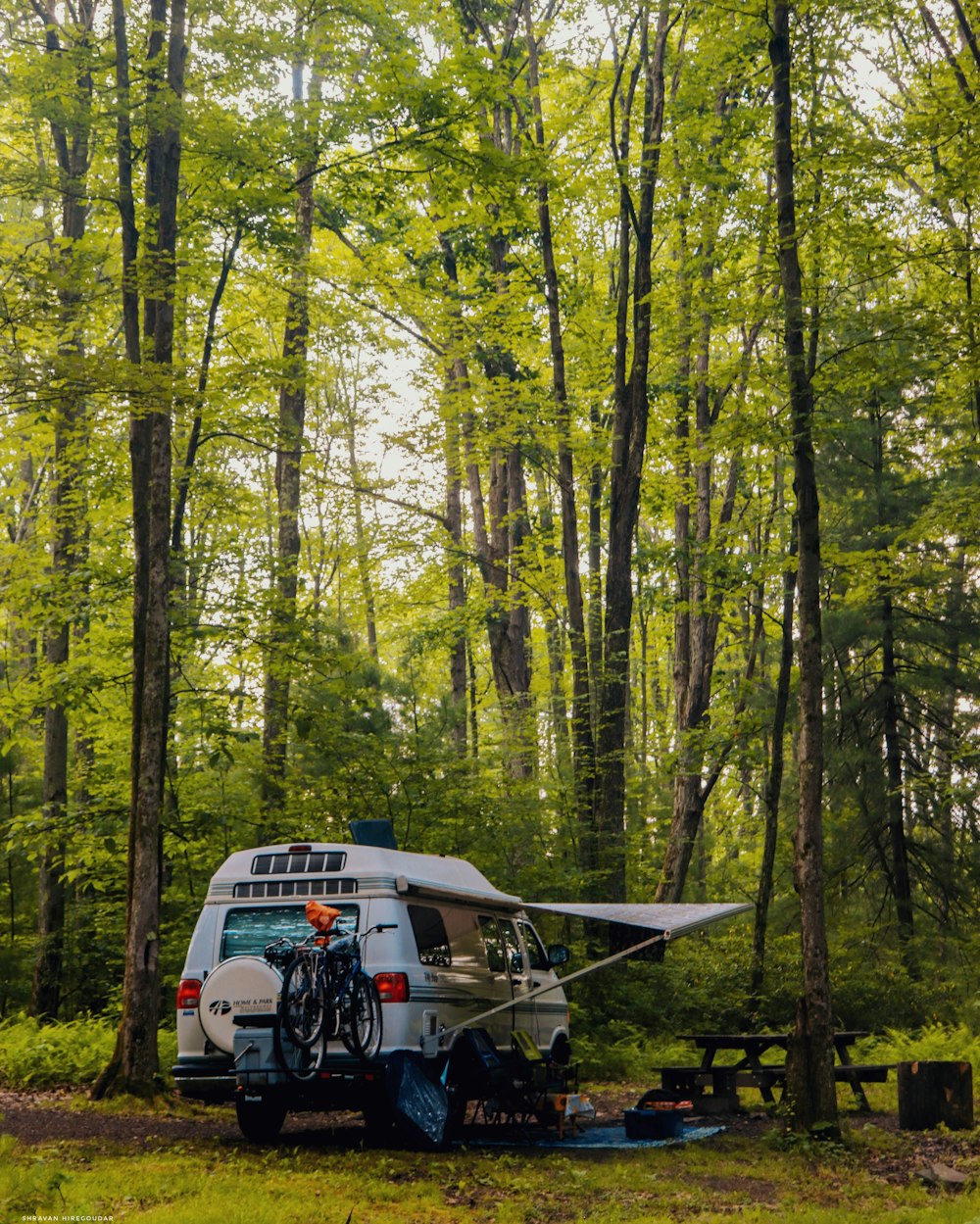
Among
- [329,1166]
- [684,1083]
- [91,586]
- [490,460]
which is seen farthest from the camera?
[490,460]

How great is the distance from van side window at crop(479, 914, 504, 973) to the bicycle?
2206 millimetres

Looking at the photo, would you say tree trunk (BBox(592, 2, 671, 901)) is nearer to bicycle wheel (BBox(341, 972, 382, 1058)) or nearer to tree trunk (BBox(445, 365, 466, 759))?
tree trunk (BBox(445, 365, 466, 759))

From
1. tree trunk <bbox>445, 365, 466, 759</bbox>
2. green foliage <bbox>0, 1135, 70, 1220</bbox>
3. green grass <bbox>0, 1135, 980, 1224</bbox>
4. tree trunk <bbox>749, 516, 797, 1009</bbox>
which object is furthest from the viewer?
tree trunk <bbox>445, 365, 466, 759</bbox>

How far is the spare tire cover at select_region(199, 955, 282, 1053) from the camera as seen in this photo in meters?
9.34

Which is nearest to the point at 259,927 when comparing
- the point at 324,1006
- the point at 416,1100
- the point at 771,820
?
the point at 324,1006

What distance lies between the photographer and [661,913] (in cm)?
1159

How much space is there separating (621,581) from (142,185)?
9.05m

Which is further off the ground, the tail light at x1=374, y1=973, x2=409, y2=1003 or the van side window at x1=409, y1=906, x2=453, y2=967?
the van side window at x1=409, y1=906, x2=453, y2=967

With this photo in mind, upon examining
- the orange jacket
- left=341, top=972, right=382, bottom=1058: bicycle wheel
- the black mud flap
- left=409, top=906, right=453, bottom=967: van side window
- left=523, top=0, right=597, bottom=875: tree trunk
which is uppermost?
left=523, top=0, right=597, bottom=875: tree trunk

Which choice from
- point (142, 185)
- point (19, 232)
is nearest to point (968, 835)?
point (142, 185)

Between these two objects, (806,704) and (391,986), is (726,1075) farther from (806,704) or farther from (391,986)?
(391,986)

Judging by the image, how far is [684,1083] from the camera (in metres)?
12.9

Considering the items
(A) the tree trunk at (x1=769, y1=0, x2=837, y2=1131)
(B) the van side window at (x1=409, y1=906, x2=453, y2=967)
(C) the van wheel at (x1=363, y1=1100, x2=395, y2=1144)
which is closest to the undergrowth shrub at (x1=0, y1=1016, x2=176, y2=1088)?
(C) the van wheel at (x1=363, y1=1100, x2=395, y2=1144)

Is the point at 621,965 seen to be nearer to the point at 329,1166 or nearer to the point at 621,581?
the point at 621,581
